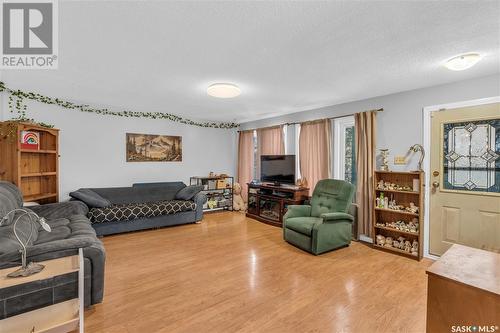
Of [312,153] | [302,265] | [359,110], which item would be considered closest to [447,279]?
[302,265]

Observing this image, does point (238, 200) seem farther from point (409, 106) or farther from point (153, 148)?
point (409, 106)

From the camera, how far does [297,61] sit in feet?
8.50

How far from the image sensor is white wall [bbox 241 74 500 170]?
2990 millimetres

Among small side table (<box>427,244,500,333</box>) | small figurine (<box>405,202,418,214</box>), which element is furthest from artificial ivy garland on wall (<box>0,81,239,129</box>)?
small side table (<box>427,244,500,333</box>)

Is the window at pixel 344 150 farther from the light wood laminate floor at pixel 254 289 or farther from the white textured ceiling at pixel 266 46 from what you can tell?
the light wood laminate floor at pixel 254 289

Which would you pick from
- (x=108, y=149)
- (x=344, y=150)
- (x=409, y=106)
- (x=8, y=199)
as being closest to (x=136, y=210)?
(x=108, y=149)

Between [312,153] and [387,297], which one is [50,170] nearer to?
[312,153]

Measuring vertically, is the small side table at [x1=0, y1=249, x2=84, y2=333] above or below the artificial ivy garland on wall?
below

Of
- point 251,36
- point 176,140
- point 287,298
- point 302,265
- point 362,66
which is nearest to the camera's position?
point 251,36

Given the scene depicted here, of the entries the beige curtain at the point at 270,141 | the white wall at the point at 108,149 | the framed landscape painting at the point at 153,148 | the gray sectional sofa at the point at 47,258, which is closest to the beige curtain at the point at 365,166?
the beige curtain at the point at 270,141

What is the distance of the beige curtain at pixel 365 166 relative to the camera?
3.86 m

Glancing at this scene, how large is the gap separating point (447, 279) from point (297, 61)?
2.26 metres

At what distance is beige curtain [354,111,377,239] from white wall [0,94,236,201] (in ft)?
12.6

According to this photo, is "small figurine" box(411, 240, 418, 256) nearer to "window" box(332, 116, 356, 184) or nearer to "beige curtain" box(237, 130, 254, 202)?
"window" box(332, 116, 356, 184)
